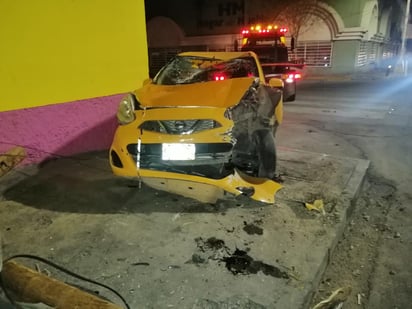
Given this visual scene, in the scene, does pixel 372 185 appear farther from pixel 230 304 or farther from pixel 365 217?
pixel 230 304

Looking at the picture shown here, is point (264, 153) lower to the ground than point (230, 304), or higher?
higher

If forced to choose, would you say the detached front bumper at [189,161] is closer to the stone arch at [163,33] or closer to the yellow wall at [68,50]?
the yellow wall at [68,50]

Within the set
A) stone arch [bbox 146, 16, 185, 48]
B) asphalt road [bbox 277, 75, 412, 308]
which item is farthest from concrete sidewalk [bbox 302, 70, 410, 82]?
stone arch [bbox 146, 16, 185, 48]

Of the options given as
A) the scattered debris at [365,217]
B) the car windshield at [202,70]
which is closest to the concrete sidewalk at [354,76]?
the car windshield at [202,70]

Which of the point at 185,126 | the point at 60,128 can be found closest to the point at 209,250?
the point at 185,126

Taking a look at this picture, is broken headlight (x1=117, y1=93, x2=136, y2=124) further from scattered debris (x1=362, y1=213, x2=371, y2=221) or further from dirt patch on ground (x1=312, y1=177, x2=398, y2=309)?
scattered debris (x1=362, y1=213, x2=371, y2=221)

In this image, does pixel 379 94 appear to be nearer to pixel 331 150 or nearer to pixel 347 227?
pixel 331 150

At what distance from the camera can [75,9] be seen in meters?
5.20

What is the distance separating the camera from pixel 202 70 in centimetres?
518

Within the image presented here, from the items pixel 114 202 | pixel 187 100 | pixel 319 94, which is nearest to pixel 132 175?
pixel 114 202

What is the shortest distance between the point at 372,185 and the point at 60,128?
4.66 m

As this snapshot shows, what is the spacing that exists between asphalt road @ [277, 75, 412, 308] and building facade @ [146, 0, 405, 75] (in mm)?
12342

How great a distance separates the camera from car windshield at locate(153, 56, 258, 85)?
5.05 m

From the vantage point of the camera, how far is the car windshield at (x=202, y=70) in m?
5.05
